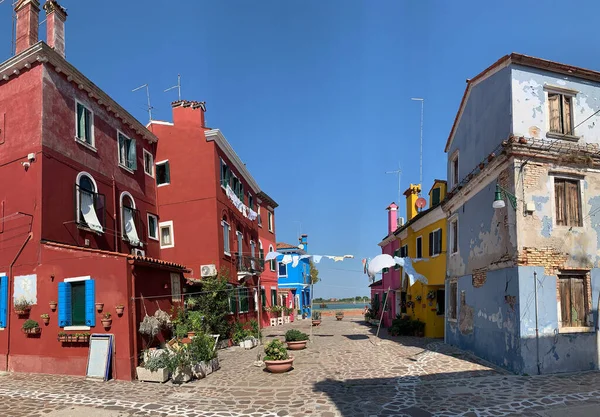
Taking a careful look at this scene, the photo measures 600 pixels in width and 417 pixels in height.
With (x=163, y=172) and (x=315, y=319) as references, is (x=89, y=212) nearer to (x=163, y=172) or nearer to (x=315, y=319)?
(x=163, y=172)

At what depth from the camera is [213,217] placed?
1994cm

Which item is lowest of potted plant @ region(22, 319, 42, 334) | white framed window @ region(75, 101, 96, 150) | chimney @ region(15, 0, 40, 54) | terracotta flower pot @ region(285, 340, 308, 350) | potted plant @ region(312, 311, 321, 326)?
potted plant @ region(312, 311, 321, 326)

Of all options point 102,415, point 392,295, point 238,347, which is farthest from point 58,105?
point 392,295

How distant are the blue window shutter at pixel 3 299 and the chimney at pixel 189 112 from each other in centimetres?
1048

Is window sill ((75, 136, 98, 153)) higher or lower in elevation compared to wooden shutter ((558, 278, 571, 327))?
higher

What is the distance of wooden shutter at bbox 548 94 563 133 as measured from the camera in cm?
1278

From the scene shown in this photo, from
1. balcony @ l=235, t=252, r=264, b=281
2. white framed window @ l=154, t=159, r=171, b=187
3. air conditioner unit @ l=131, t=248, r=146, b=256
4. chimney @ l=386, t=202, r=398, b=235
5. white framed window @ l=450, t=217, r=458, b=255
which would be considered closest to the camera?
white framed window @ l=450, t=217, r=458, b=255

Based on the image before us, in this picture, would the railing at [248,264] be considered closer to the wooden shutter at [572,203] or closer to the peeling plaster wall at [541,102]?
the peeling plaster wall at [541,102]

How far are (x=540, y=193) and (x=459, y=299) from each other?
18.8ft

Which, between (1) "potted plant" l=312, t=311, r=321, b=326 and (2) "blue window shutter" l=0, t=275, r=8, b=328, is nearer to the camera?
(2) "blue window shutter" l=0, t=275, r=8, b=328

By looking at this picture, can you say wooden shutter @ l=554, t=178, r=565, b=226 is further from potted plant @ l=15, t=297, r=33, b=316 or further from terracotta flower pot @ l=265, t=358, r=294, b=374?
potted plant @ l=15, t=297, r=33, b=316

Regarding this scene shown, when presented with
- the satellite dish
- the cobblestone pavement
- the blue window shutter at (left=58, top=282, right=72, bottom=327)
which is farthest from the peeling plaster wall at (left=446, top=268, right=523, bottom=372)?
the blue window shutter at (left=58, top=282, right=72, bottom=327)

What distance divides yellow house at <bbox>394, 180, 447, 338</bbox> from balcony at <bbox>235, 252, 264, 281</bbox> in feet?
28.4

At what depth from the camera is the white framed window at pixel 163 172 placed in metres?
21.0
